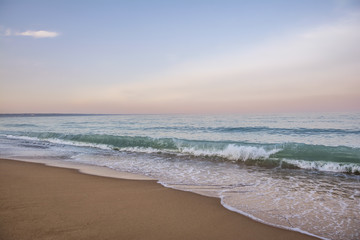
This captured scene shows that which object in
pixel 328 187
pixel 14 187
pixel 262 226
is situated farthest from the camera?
pixel 328 187

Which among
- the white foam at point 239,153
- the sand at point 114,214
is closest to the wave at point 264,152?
the white foam at point 239,153

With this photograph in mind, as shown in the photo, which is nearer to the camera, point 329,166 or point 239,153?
point 329,166

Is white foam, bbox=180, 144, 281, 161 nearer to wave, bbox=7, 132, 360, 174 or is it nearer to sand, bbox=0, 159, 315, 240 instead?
wave, bbox=7, 132, 360, 174

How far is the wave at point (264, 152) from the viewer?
9.03m

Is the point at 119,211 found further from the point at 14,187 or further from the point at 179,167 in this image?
the point at 179,167

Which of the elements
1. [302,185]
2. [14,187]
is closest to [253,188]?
[302,185]

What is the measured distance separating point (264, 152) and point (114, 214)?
891 cm

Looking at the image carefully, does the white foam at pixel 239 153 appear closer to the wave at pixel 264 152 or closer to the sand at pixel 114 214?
the wave at pixel 264 152

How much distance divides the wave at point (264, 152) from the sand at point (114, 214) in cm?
598

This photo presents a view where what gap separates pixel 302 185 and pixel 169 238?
4573mm

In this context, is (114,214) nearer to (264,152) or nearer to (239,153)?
(239,153)

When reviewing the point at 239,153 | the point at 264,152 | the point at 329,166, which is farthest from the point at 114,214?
the point at 264,152

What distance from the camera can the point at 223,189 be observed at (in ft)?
18.4

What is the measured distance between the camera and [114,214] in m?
3.73
